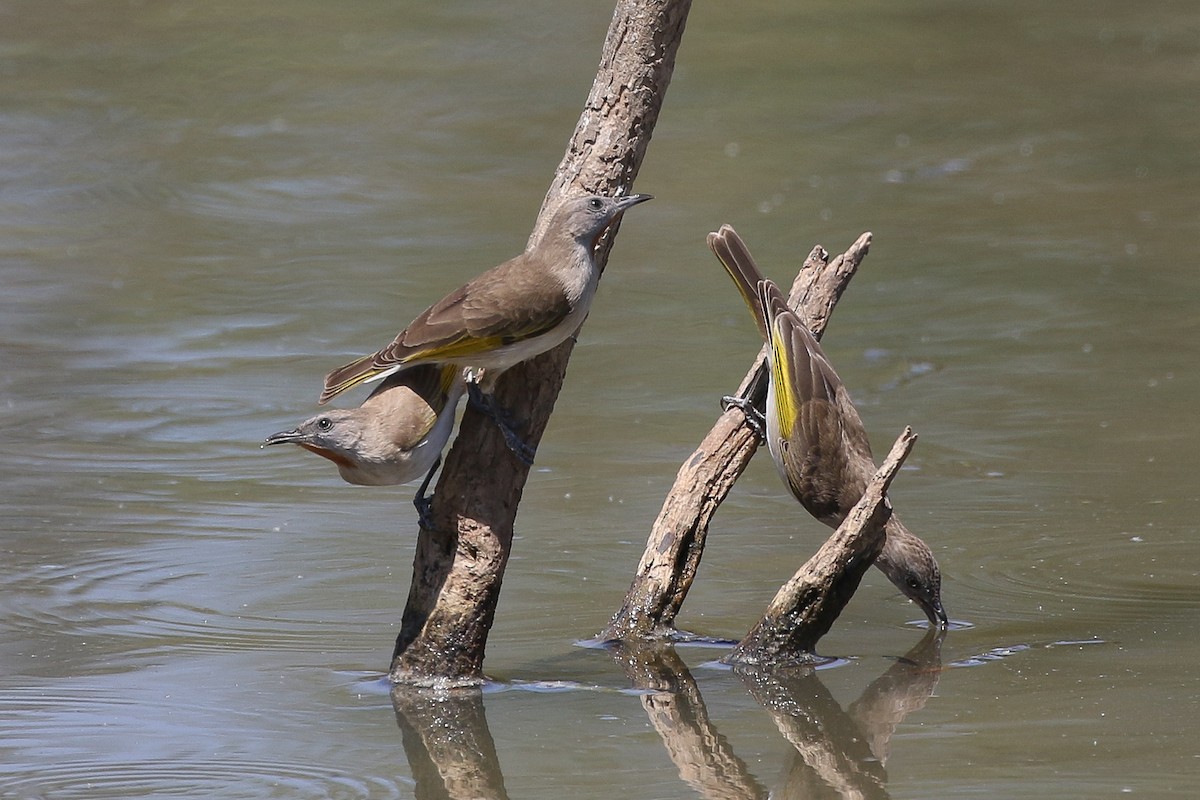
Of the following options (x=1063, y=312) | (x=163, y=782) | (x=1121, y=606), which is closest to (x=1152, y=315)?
(x=1063, y=312)

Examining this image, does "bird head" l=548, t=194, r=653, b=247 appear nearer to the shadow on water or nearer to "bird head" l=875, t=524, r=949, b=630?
the shadow on water

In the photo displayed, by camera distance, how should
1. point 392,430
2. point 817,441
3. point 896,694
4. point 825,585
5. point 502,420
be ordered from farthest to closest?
point 817,441, point 825,585, point 896,694, point 502,420, point 392,430

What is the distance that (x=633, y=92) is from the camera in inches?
238

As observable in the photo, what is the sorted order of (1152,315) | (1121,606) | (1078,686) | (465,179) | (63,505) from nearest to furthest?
(1078,686), (1121,606), (63,505), (1152,315), (465,179)

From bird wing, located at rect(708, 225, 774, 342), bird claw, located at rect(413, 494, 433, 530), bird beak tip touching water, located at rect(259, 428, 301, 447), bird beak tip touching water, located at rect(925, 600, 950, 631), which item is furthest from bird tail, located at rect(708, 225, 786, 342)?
bird beak tip touching water, located at rect(259, 428, 301, 447)

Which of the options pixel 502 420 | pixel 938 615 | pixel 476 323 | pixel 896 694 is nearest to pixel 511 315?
pixel 476 323

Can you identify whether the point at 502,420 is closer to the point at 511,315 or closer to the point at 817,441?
the point at 511,315

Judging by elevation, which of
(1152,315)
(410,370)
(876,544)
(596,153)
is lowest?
(1152,315)

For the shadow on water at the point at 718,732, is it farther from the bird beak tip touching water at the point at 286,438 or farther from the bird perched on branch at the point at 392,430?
the bird beak tip touching water at the point at 286,438

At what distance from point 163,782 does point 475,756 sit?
0.90 meters

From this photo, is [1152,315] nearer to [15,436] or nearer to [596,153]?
[596,153]

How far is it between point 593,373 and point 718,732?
15.0 feet

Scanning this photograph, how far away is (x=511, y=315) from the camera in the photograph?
5500 mm

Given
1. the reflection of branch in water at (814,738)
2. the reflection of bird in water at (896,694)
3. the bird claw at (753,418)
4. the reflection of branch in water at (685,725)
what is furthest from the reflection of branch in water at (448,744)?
the bird claw at (753,418)
